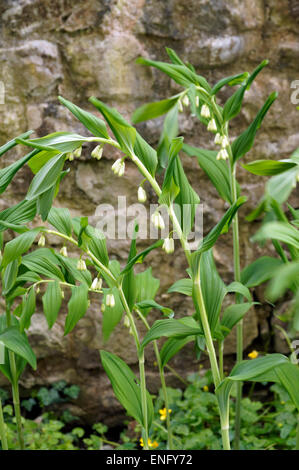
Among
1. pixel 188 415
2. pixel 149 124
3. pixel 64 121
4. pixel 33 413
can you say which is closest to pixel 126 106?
pixel 149 124

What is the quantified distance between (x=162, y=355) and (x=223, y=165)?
1.64 ft

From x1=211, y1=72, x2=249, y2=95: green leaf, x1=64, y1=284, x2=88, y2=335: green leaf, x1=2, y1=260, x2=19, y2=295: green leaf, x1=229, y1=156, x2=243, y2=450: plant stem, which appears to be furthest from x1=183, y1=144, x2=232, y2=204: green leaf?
x1=2, y1=260, x2=19, y2=295: green leaf

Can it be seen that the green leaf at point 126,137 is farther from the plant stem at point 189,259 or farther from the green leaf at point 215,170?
the green leaf at point 215,170

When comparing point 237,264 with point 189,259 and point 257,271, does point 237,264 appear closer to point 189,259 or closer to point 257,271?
point 257,271

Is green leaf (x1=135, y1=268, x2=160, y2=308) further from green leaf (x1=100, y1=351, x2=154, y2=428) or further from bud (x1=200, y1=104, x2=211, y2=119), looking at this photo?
bud (x1=200, y1=104, x2=211, y2=119)

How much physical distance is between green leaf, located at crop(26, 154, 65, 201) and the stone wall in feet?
2.74

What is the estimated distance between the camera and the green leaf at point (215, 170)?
1.29 metres

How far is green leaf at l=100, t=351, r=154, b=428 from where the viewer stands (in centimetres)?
116

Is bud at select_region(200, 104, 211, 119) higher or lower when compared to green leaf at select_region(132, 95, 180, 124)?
higher

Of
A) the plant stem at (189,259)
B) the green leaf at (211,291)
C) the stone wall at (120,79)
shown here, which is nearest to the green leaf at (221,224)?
the plant stem at (189,259)

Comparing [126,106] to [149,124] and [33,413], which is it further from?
[33,413]

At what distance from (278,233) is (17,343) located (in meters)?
0.66

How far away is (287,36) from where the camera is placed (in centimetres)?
180

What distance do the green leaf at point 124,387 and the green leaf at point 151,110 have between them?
2.03ft
